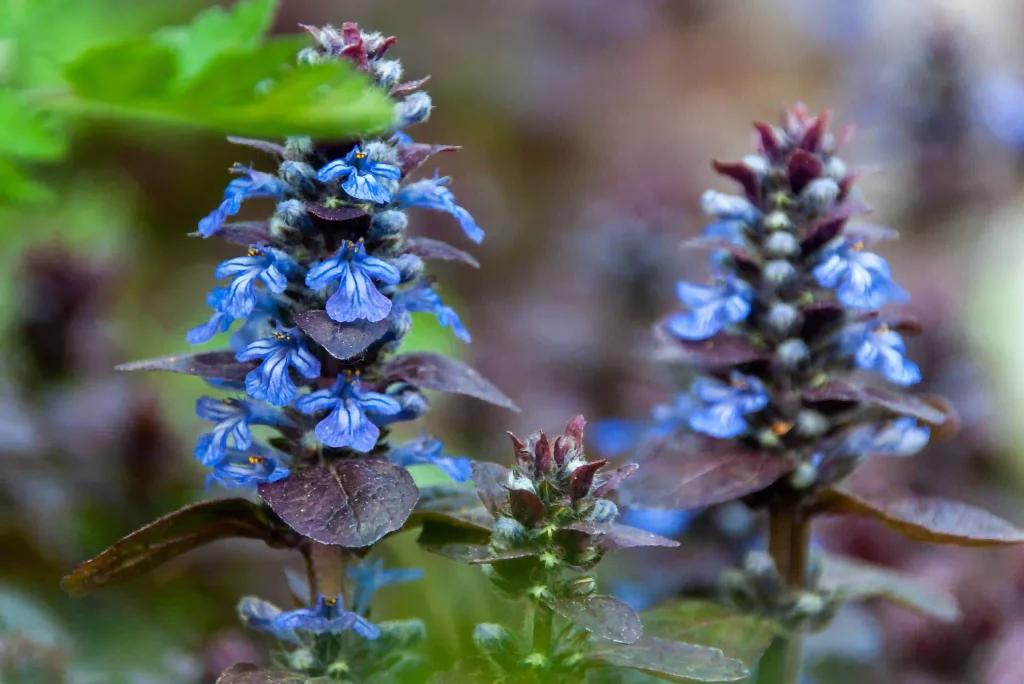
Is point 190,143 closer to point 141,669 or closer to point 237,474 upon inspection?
point 141,669

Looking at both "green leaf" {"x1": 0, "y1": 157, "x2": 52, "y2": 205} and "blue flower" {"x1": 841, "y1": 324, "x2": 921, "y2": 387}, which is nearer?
"green leaf" {"x1": 0, "y1": 157, "x2": 52, "y2": 205}

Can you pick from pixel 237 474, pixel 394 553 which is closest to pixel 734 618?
pixel 237 474

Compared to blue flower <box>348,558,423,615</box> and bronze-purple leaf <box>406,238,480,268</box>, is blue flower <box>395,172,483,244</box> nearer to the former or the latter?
bronze-purple leaf <box>406,238,480,268</box>

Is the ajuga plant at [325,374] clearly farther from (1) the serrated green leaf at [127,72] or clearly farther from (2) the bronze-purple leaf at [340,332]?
(1) the serrated green leaf at [127,72]

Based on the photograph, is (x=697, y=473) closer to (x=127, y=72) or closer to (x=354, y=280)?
(x=354, y=280)

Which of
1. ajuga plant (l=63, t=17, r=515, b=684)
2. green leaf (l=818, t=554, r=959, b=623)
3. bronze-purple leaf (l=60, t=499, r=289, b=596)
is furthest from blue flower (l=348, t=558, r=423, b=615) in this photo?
green leaf (l=818, t=554, r=959, b=623)

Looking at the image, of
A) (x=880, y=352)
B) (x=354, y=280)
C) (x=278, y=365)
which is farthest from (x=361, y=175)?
(x=880, y=352)

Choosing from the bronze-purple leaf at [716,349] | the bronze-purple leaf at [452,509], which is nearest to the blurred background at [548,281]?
the bronze-purple leaf at [452,509]
